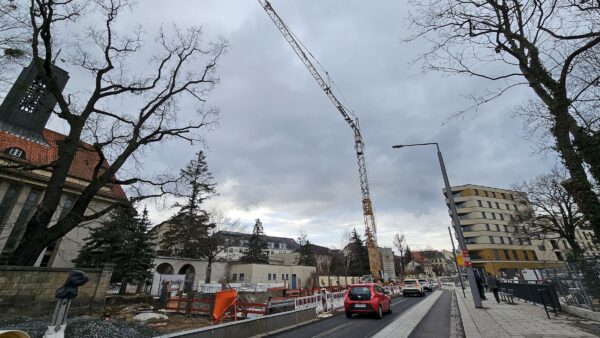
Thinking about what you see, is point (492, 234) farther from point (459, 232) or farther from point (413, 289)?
point (459, 232)

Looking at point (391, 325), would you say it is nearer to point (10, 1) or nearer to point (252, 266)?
point (10, 1)

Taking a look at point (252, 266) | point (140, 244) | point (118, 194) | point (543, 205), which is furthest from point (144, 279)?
point (543, 205)

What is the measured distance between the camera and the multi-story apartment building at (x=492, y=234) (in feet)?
202

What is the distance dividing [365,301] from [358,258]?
5751 centimetres

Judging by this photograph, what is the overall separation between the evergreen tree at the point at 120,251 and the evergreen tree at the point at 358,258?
48.7 m

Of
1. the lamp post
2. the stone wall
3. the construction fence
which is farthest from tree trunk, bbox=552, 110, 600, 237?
the stone wall

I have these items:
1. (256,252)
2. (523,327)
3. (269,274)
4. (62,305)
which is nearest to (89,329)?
(62,305)

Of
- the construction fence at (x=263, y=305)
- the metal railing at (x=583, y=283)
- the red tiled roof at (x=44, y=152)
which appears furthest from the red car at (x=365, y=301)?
the red tiled roof at (x=44, y=152)

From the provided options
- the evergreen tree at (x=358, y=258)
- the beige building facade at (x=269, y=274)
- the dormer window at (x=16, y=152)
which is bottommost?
the beige building facade at (x=269, y=274)

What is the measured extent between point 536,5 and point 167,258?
3766 cm

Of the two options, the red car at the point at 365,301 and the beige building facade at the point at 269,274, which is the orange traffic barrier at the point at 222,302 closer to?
the red car at the point at 365,301

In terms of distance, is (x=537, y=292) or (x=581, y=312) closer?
(x=581, y=312)

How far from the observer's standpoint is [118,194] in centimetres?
3625

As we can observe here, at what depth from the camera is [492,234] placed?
64.6 meters
